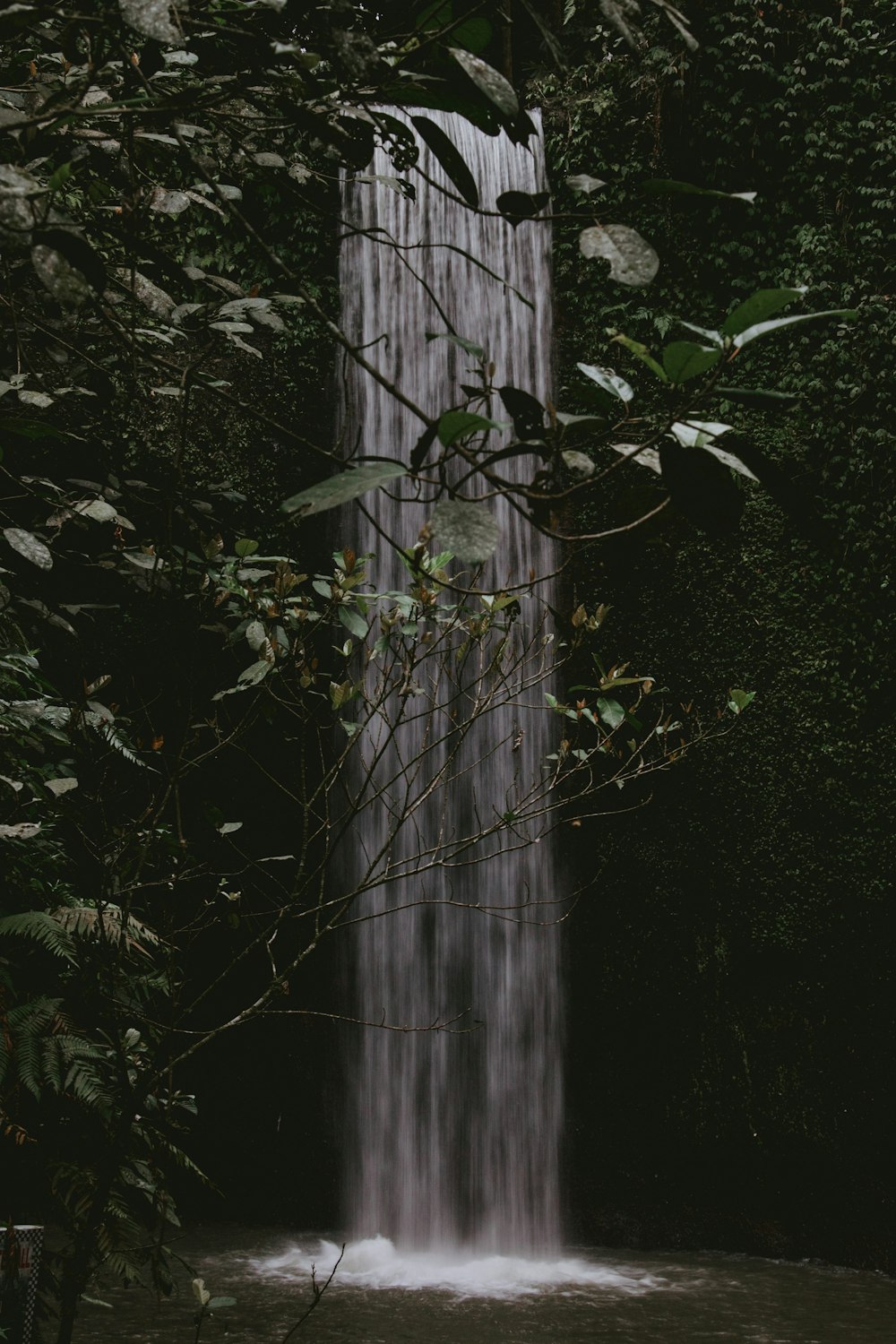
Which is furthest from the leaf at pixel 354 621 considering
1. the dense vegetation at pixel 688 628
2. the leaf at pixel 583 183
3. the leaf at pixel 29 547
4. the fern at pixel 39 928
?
the leaf at pixel 583 183

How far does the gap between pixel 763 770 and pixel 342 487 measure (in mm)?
4996

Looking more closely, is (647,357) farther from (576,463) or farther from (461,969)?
(461,969)

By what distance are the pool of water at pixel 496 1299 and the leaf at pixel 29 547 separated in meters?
2.56

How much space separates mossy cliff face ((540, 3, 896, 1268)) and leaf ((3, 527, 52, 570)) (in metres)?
3.83

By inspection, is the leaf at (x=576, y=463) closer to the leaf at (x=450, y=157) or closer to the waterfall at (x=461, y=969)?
the leaf at (x=450, y=157)

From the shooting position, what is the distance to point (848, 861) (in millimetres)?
5559

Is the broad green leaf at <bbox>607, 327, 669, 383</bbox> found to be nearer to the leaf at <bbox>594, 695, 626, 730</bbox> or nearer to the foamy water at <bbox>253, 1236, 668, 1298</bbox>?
the leaf at <bbox>594, 695, 626, 730</bbox>

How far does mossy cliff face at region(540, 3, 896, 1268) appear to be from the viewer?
5.50 meters

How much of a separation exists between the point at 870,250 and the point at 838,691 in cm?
211

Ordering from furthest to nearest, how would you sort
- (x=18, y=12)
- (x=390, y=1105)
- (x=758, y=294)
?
(x=390, y=1105) < (x=18, y=12) < (x=758, y=294)

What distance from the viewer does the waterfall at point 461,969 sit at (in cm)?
584

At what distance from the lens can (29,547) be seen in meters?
2.42

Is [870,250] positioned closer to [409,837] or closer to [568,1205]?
[409,837]

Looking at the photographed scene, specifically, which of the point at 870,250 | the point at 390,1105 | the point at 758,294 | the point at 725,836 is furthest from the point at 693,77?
the point at 758,294
